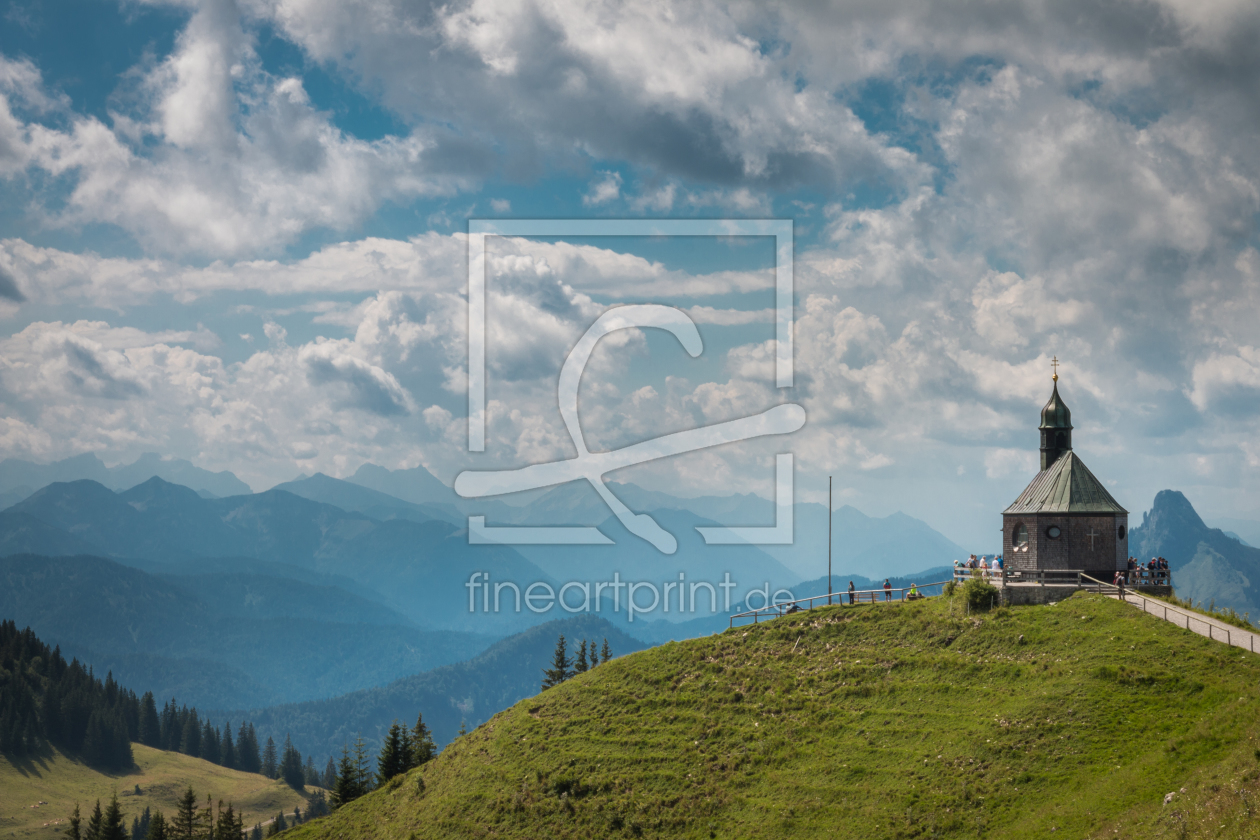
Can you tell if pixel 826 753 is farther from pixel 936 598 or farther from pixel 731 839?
pixel 936 598

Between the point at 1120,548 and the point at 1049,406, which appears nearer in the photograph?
the point at 1120,548

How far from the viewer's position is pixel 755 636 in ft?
191

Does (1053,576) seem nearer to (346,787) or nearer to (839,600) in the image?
(839,600)

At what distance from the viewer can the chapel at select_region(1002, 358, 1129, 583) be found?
55.9m

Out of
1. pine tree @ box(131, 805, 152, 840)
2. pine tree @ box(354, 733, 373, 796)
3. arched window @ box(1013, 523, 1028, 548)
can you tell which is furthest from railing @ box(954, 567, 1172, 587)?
pine tree @ box(131, 805, 152, 840)

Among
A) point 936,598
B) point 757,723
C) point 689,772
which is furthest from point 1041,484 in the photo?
point 689,772

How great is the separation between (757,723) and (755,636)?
9.92 meters

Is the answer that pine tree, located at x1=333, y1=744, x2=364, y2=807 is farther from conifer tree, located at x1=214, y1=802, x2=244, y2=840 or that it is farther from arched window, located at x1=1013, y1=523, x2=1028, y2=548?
arched window, located at x1=1013, y1=523, x2=1028, y2=548

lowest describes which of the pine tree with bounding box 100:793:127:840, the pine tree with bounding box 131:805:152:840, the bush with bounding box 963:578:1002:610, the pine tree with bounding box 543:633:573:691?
the pine tree with bounding box 131:805:152:840

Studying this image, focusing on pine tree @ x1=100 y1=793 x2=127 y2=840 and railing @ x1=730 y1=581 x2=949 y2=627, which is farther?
pine tree @ x1=100 y1=793 x2=127 y2=840

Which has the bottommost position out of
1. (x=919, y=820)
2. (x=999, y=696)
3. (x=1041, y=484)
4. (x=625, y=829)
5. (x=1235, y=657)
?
(x=625, y=829)

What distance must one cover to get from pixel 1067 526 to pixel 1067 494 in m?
2.11

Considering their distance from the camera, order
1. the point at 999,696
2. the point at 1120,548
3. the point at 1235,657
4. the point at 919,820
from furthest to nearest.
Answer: the point at 1120,548, the point at 999,696, the point at 1235,657, the point at 919,820

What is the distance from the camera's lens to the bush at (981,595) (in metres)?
52.6
